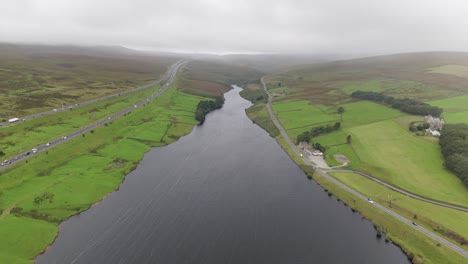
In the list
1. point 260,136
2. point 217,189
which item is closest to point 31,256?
point 217,189

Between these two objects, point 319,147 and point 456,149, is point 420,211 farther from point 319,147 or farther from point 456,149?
point 319,147

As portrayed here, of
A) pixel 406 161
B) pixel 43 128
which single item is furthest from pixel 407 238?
pixel 43 128

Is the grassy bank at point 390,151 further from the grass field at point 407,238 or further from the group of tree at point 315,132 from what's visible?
the grass field at point 407,238

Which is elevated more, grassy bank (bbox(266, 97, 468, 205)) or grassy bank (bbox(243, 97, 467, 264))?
grassy bank (bbox(266, 97, 468, 205))

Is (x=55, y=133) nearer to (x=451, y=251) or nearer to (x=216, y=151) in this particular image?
(x=216, y=151)

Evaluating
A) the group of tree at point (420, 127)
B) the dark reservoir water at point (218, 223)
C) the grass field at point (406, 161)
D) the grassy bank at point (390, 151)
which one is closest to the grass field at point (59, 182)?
the dark reservoir water at point (218, 223)

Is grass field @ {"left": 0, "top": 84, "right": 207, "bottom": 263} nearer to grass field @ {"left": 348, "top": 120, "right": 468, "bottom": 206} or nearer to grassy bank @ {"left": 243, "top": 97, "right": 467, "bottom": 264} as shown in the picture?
grassy bank @ {"left": 243, "top": 97, "right": 467, "bottom": 264}

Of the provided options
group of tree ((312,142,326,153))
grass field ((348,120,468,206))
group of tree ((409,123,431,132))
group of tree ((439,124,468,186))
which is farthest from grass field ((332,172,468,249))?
group of tree ((409,123,431,132))
